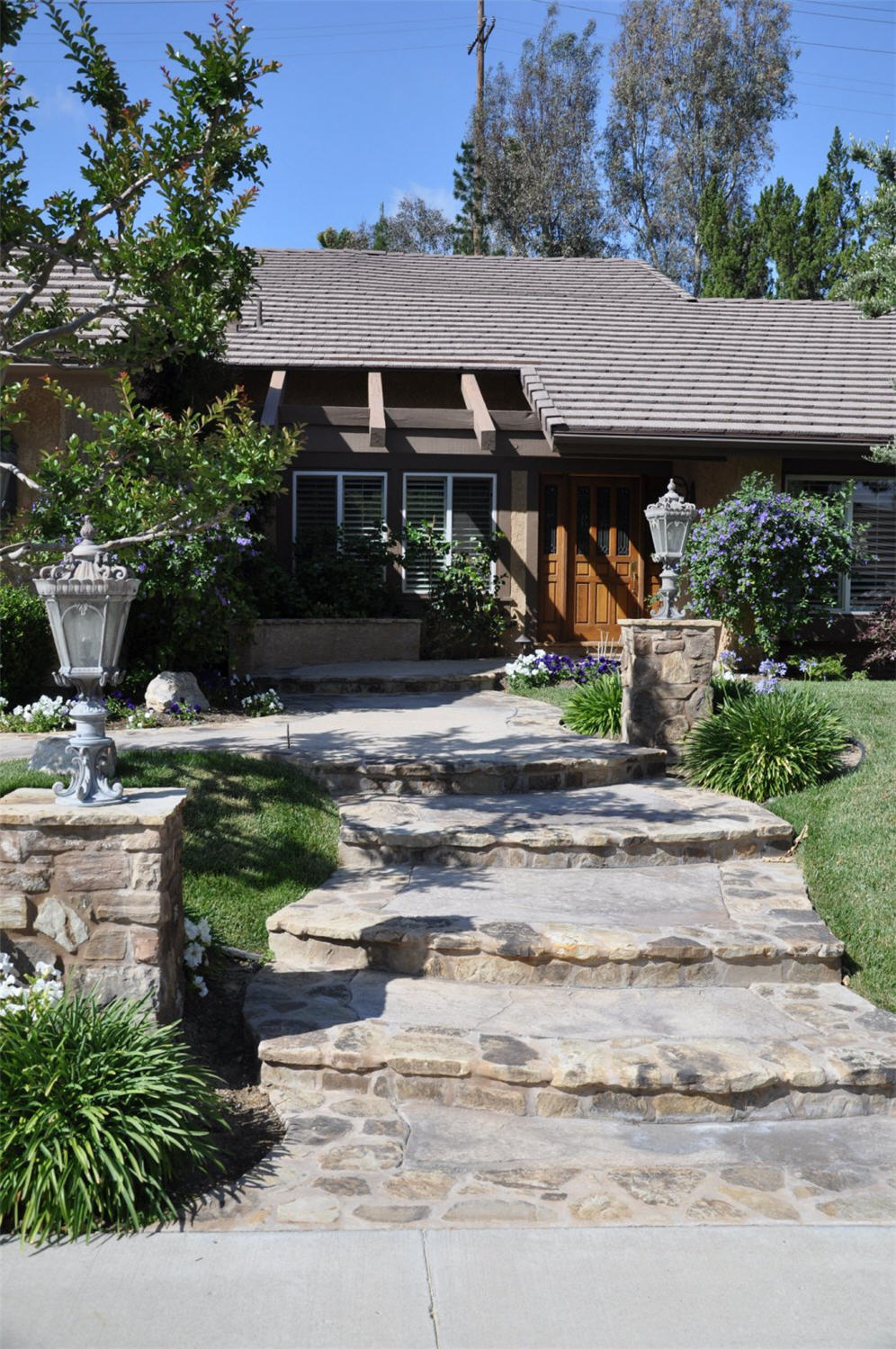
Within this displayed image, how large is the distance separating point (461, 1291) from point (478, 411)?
1197 cm

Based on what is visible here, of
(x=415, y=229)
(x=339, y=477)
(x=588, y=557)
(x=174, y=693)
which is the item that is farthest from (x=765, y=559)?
(x=415, y=229)

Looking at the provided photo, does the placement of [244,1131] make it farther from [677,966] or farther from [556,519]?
[556,519]

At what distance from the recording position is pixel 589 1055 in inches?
190

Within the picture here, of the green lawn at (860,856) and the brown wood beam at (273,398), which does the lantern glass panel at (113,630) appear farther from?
the brown wood beam at (273,398)

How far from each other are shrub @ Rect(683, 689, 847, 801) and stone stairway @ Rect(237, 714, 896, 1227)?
89cm

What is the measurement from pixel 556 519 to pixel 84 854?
1154cm

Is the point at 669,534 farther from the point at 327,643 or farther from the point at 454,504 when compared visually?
the point at 454,504

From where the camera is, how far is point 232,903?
6.44 m

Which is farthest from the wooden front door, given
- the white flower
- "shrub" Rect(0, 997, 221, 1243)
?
"shrub" Rect(0, 997, 221, 1243)

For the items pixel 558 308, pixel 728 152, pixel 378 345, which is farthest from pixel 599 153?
pixel 378 345

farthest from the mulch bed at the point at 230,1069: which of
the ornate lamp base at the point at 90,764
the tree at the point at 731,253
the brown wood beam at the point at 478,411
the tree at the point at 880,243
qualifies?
the tree at the point at 731,253

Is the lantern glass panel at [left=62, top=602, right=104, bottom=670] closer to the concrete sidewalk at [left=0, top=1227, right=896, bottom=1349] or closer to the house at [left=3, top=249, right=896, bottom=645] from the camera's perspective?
the concrete sidewalk at [left=0, top=1227, right=896, bottom=1349]

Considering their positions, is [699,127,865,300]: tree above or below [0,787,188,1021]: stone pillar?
above

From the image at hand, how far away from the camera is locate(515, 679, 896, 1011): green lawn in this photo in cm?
595
